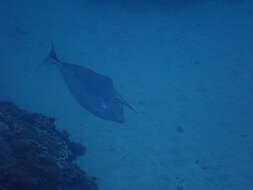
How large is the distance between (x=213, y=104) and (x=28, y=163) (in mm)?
6224

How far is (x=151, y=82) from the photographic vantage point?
9930 millimetres

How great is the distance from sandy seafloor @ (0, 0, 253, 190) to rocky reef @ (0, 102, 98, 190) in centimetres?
150

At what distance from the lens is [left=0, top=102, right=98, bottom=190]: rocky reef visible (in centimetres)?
452

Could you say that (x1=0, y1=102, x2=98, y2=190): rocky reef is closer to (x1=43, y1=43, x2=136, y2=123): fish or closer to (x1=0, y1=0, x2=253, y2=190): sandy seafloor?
(x1=0, y1=0, x2=253, y2=190): sandy seafloor

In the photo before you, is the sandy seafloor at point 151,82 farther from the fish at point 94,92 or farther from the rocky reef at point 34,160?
the rocky reef at point 34,160

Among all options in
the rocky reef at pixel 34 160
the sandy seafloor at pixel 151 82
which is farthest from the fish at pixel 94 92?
the rocky reef at pixel 34 160

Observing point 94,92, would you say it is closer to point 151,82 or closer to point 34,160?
point 151,82

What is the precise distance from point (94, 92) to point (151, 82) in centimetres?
220

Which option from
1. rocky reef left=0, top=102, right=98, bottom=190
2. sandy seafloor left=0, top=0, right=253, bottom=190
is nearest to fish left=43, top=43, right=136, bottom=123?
sandy seafloor left=0, top=0, right=253, bottom=190

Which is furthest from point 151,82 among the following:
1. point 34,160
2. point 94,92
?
point 34,160

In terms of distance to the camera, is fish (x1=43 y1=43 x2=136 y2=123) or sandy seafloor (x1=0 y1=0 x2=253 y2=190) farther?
fish (x1=43 y1=43 x2=136 y2=123)

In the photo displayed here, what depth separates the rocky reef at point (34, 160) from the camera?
452cm

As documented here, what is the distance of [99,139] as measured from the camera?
8.02 m

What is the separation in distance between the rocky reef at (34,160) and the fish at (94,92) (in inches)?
78.0
